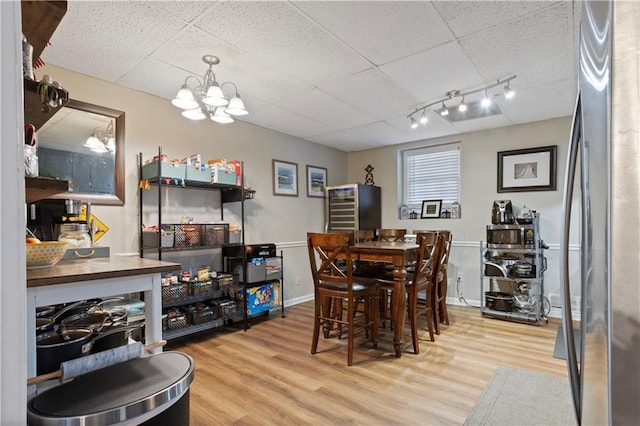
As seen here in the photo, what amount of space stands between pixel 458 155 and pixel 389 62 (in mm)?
2522

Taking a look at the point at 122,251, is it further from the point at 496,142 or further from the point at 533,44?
the point at 496,142

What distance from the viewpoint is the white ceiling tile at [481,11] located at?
179 centimetres

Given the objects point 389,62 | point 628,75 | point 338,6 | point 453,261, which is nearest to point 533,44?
point 389,62

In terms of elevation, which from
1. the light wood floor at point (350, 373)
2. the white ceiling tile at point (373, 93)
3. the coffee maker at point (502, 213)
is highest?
the white ceiling tile at point (373, 93)

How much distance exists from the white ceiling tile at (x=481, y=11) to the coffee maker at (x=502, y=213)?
235 cm

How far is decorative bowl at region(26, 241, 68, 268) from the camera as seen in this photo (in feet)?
3.78

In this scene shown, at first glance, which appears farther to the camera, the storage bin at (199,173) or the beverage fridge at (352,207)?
the beverage fridge at (352,207)

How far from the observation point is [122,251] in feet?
9.20

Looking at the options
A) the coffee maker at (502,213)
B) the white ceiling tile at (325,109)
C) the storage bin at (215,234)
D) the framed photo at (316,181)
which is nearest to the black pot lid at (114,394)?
the storage bin at (215,234)

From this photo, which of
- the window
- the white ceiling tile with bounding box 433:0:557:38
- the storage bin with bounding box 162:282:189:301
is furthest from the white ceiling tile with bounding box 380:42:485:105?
the storage bin with bounding box 162:282:189:301

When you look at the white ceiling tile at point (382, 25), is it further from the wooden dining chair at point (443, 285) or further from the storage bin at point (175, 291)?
the storage bin at point (175, 291)

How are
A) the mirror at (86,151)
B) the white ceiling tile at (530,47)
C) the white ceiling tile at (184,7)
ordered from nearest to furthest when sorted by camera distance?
the white ceiling tile at (184,7)
the white ceiling tile at (530,47)
the mirror at (86,151)

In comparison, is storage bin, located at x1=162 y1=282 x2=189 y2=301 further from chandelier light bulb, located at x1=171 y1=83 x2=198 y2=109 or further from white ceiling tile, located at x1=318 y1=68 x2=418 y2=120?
white ceiling tile, located at x1=318 y1=68 x2=418 y2=120

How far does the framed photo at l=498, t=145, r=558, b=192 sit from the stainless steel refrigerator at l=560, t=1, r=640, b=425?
12.4 ft
